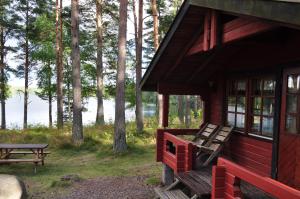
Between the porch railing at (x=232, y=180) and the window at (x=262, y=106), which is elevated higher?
the window at (x=262, y=106)

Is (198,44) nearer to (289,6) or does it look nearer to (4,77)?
(289,6)

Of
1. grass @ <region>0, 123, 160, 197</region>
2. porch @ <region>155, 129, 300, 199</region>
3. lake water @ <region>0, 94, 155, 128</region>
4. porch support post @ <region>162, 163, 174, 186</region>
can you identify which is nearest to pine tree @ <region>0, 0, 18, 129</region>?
lake water @ <region>0, 94, 155, 128</region>

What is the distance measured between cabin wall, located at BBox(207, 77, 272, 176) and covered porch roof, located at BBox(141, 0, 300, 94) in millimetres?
505

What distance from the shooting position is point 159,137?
27.6 feet

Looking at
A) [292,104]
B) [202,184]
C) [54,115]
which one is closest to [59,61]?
[202,184]

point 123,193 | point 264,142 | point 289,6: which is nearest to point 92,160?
point 123,193

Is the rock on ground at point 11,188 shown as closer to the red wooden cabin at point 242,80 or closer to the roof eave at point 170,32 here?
the red wooden cabin at point 242,80

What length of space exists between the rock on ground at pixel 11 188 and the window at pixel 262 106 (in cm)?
552

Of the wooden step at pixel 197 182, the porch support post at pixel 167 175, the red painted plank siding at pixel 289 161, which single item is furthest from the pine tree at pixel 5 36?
the red painted plank siding at pixel 289 161

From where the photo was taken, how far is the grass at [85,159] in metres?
9.26

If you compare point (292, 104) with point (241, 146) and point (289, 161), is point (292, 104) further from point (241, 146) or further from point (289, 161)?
point (241, 146)

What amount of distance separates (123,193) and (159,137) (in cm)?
171

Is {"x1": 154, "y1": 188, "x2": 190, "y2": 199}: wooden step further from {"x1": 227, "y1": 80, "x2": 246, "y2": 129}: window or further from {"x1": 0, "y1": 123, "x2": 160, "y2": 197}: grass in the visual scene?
{"x1": 227, "y1": 80, "x2": 246, "y2": 129}: window

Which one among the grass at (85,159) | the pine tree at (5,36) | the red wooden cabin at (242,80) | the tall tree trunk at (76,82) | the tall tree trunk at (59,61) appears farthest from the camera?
the pine tree at (5,36)
